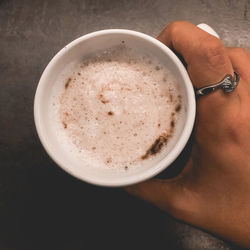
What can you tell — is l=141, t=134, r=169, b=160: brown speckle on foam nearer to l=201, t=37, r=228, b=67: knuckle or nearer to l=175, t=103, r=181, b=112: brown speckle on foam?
l=175, t=103, r=181, b=112: brown speckle on foam

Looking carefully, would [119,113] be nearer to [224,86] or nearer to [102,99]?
[102,99]

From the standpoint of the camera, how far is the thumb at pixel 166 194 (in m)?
0.59

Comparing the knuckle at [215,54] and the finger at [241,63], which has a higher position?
the knuckle at [215,54]

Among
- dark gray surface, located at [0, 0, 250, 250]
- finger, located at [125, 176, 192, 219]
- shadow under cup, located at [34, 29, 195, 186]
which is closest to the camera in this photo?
shadow under cup, located at [34, 29, 195, 186]

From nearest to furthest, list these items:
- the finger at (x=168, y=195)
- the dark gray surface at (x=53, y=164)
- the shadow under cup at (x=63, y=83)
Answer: the shadow under cup at (x=63, y=83), the finger at (x=168, y=195), the dark gray surface at (x=53, y=164)

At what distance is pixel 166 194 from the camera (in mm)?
605

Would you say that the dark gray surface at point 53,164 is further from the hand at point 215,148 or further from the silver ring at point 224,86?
the silver ring at point 224,86

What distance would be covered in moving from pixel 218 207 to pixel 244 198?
2.2 inches

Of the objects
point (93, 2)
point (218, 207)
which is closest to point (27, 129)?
point (93, 2)

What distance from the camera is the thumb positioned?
23.2 inches

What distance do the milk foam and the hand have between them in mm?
75

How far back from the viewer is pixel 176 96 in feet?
1.60

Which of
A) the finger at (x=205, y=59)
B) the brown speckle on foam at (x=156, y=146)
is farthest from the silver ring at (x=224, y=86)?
the brown speckle on foam at (x=156, y=146)

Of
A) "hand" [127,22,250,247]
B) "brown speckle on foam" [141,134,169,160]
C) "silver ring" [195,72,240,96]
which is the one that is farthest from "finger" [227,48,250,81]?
"brown speckle on foam" [141,134,169,160]
